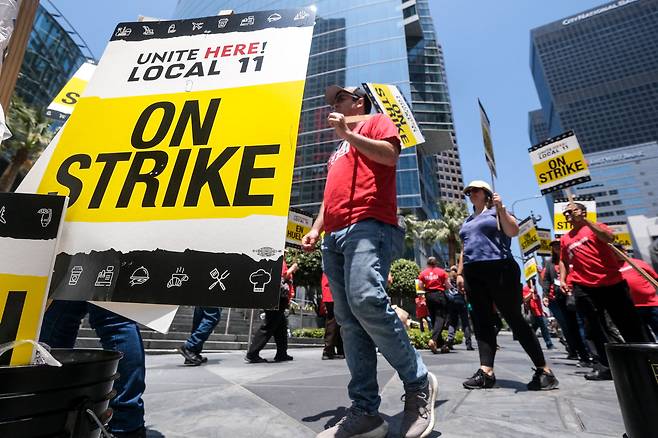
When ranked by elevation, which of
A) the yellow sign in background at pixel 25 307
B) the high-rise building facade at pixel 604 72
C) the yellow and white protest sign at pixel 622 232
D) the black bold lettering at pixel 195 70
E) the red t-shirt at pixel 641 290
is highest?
the high-rise building facade at pixel 604 72

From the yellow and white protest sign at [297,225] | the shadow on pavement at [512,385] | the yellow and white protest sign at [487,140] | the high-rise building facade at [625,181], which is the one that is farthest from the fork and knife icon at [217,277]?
the high-rise building facade at [625,181]

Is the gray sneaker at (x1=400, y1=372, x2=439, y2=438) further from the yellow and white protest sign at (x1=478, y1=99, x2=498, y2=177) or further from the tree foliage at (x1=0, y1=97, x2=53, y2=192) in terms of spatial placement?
the tree foliage at (x1=0, y1=97, x2=53, y2=192)

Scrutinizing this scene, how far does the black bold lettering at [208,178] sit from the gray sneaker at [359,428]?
Result: 4.19ft

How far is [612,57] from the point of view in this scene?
104000 mm

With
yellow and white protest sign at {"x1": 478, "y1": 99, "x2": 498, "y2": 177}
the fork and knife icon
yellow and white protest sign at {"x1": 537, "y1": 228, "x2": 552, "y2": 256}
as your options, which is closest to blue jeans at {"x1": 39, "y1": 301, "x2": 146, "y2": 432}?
the fork and knife icon

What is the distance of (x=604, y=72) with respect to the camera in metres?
106

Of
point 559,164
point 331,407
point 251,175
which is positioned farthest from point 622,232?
point 251,175

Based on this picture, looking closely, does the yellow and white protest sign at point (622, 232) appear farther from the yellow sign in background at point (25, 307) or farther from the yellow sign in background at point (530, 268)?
the yellow sign in background at point (25, 307)

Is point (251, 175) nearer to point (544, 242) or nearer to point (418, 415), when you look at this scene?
point (418, 415)

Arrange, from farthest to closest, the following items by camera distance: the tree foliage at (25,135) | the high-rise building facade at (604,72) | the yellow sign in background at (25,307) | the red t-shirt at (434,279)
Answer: the high-rise building facade at (604,72) → the tree foliage at (25,135) → the red t-shirt at (434,279) → the yellow sign in background at (25,307)

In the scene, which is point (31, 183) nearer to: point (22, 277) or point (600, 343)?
point (22, 277)

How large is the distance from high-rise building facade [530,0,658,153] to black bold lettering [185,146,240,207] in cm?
12598

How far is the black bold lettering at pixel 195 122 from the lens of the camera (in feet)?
3.89

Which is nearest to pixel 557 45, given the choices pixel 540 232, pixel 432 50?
pixel 432 50
